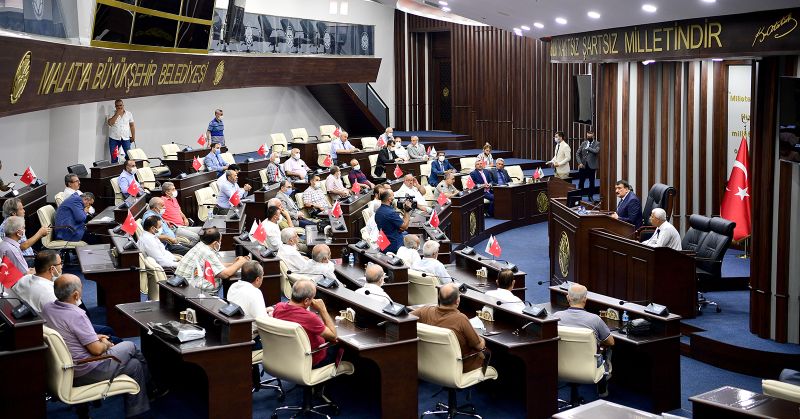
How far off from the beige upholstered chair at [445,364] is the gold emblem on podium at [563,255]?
4857 millimetres

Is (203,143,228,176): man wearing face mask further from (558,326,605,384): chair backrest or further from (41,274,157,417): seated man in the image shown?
(558,326,605,384): chair backrest

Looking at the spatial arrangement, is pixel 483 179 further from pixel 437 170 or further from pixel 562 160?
pixel 562 160

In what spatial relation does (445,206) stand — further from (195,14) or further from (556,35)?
(195,14)

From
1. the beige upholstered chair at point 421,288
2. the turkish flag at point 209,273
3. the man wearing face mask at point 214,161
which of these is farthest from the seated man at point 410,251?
the man wearing face mask at point 214,161

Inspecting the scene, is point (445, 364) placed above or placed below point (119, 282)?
below

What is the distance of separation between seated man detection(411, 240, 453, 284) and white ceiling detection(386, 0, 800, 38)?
3.19m

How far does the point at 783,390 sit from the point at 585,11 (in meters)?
6.29

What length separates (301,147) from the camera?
2016 cm

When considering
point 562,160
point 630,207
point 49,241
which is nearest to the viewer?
point 49,241

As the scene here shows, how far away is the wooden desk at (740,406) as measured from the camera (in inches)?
202

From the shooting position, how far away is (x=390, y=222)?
11.8 metres

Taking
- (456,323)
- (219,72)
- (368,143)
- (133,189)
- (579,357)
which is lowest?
(579,357)

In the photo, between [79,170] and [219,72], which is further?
[219,72]

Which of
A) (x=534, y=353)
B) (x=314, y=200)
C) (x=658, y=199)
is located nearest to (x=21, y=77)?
(x=314, y=200)
